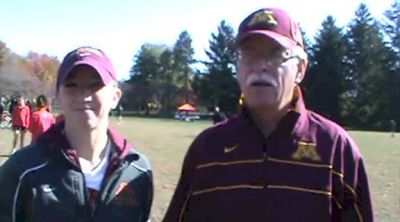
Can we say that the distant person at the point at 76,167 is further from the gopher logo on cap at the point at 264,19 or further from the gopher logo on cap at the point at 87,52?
the gopher logo on cap at the point at 264,19

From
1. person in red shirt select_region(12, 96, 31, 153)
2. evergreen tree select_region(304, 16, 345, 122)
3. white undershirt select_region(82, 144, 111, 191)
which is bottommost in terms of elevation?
person in red shirt select_region(12, 96, 31, 153)

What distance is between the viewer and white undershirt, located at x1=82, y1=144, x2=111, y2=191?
10.4 feet

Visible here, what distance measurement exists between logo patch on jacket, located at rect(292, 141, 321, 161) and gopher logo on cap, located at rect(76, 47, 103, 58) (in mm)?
1037

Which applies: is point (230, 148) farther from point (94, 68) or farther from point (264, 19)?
point (94, 68)

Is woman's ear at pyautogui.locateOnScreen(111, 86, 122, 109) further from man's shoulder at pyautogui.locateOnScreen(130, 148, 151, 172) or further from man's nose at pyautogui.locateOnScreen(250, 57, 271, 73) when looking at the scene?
man's nose at pyautogui.locateOnScreen(250, 57, 271, 73)

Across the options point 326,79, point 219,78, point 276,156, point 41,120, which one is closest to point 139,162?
point 276,156

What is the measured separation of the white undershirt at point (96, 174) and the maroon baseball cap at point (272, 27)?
0.88 metres

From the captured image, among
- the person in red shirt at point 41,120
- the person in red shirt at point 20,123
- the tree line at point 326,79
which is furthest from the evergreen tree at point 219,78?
the person in red shirt at point 41,120

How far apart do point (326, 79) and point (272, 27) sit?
69.3 metres

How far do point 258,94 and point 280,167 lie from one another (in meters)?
0.32

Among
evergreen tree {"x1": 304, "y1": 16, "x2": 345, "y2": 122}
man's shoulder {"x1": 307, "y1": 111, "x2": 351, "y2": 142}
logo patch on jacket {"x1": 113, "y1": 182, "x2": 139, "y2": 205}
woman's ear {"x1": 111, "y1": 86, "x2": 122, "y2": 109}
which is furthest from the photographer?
evergreen tree {"x1": 304, "y1": 16, "x2": 345, "y2": 122}

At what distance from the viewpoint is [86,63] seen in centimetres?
313

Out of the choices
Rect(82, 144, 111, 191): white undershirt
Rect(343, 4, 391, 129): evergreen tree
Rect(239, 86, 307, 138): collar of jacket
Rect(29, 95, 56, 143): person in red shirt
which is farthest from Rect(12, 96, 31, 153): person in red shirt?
Rect(343, 4, 391, 129): evergreen tree

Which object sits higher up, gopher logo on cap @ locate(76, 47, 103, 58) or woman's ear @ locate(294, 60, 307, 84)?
gopher logo on cap @ locate(76, 47, 103, 58)
